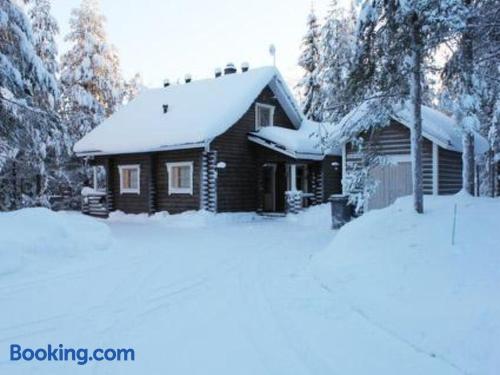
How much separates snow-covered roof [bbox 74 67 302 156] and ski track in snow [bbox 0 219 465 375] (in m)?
9.08

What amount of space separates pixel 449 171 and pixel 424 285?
1145 centimetres

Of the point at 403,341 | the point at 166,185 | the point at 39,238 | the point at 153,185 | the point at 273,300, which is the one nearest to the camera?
the point at 403,341

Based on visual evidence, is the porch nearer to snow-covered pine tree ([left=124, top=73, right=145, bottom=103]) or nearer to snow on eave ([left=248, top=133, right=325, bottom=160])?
snow on eave ([left=248, top=133, right=325, bottom=160])

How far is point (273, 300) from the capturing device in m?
6.74

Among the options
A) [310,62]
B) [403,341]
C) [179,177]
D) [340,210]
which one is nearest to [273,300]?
[403,341]

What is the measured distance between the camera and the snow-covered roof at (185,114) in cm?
1916

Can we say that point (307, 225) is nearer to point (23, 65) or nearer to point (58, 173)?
point (23, 65)

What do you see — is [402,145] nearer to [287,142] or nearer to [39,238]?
[287,142]

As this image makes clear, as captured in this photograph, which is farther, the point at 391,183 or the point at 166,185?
the point at 166,185

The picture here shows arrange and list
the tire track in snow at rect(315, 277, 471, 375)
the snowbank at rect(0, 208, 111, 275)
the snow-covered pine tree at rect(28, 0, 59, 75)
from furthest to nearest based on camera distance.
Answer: the snow-covered pine tree at rect(28, 0, 59, 75), the snowbank at rect(0, 208, 111, 275), the tire track in snow at rect(315, 277, 471, 375)

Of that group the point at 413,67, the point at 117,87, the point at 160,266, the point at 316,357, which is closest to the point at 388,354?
the point at 316,357

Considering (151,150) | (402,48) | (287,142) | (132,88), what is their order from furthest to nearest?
(132,88) → (151,150) → (287,142) → (402,48)

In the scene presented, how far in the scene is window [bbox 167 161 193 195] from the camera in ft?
65.7

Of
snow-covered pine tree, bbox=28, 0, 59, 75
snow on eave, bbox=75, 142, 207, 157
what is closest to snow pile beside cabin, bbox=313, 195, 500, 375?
snow on eave, bbox=75, 142, 207, 157
